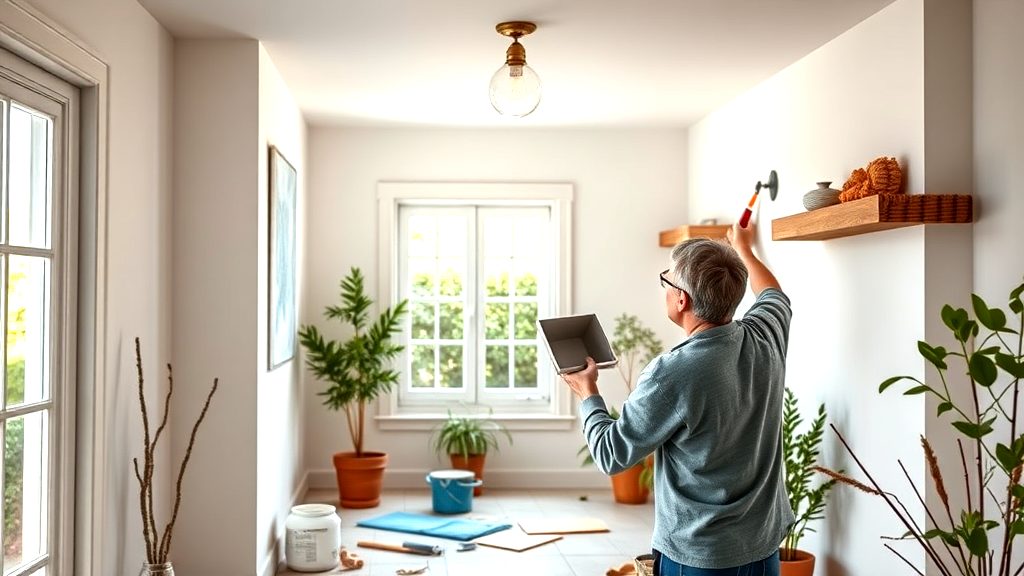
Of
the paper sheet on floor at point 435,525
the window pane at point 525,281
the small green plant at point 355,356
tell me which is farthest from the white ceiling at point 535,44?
the paper sheet on floor at point 435,525

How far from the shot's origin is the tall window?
274cm

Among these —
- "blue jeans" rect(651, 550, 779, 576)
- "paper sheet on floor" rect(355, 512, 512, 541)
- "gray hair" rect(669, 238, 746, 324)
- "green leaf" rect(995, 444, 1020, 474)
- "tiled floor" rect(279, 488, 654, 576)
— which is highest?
"gray hair" rect(669, 238, 746, 324)

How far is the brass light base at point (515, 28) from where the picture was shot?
13.1ft

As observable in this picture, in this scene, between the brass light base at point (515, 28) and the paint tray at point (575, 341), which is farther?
the brass light base at point (515, 28)

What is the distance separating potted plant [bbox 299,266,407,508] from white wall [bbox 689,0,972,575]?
244 cm

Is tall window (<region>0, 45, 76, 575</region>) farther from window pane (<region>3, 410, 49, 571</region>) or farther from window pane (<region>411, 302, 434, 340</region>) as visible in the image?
window pane (<region>411, 302, 434, 340</region>)

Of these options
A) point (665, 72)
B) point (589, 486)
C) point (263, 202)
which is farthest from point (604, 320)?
point (263, 202)

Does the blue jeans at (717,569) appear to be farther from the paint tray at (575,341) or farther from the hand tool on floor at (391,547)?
the hand tool on floor at (391,547)

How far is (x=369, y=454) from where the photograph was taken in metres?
6.34

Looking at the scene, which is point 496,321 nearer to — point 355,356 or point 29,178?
point 355,356

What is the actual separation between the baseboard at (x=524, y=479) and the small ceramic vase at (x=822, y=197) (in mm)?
3237

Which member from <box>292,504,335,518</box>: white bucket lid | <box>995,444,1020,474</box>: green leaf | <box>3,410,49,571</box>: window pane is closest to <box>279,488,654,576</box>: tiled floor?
<box>292,504,335,518</box>: white bucket lid

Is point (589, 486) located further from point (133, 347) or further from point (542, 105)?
point (133, 347)

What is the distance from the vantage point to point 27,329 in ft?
9.43
